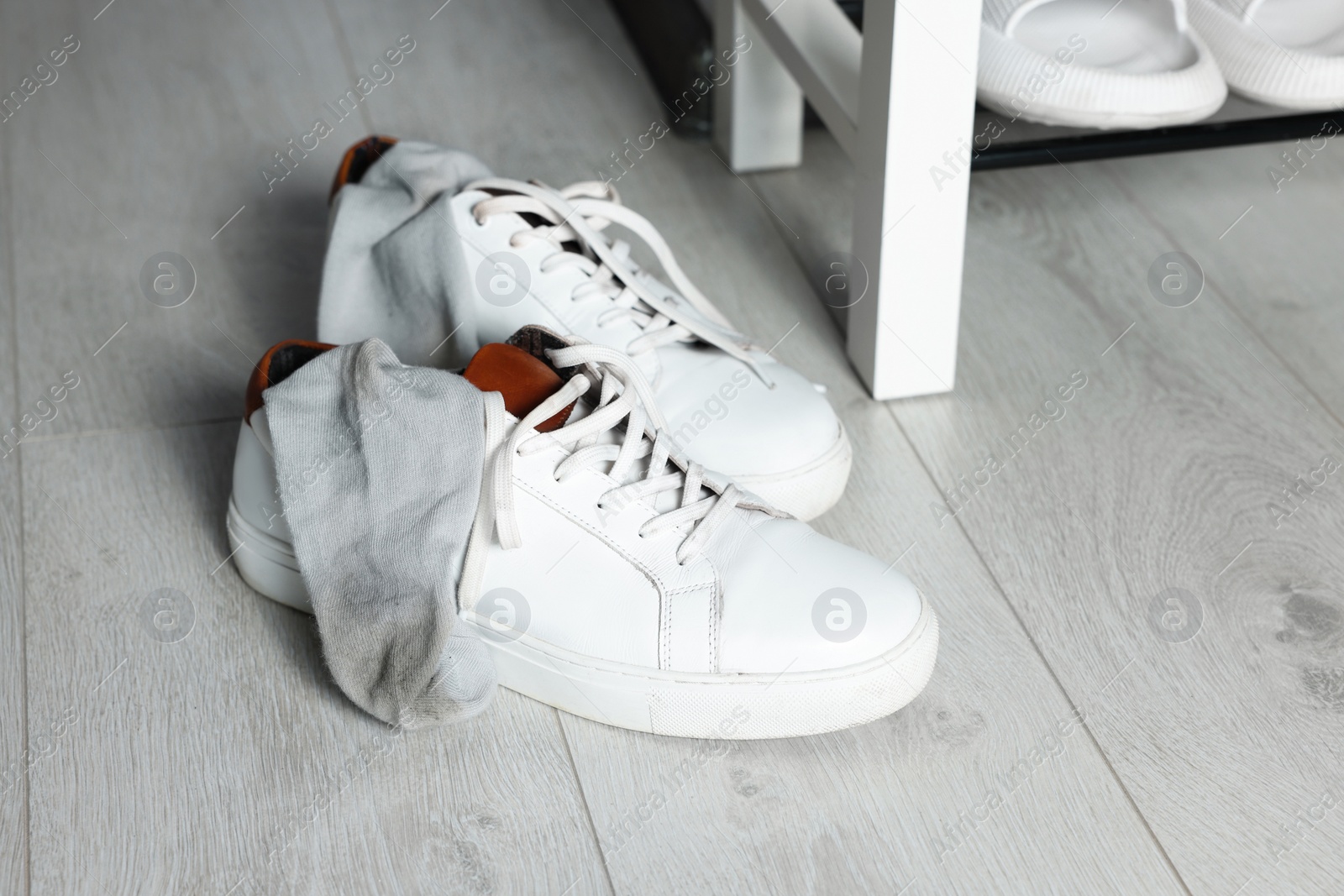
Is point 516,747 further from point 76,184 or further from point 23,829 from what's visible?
point 76,184

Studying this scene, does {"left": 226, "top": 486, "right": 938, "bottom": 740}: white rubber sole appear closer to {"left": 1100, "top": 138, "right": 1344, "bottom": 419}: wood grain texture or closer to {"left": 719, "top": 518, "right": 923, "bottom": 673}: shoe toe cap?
{"left": 719, "top": 518, "right": 923, "bottom": 673}: shoe toe cap

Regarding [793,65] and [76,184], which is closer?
[793,65]

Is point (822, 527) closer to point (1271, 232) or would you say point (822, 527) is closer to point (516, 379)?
point (516, 379)

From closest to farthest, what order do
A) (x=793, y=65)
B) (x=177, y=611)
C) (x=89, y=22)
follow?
(x=177, y=611)
(x=793, y=65)
(x=89, y=22)

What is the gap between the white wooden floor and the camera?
614 millimetres

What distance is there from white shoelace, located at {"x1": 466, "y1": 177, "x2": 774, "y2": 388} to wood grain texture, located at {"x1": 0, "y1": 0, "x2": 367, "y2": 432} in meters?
0.28

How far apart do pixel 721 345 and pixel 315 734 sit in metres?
0.36

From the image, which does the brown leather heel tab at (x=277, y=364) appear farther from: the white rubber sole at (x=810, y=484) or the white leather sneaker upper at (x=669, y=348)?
the white rubber sole at (x=810, y=484)

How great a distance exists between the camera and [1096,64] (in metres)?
0.97

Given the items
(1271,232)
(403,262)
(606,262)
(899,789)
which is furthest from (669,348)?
(1271,232)

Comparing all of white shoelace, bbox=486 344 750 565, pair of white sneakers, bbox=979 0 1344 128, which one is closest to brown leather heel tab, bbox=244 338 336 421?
white shoelace, bbox=486 344 750 565

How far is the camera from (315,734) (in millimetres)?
676

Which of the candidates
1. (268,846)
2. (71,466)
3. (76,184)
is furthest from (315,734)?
(76,184)

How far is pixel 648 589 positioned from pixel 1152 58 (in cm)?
64
